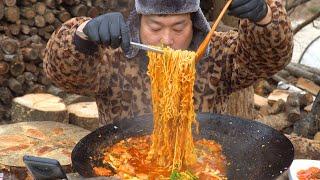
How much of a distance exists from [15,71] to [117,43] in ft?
16.1

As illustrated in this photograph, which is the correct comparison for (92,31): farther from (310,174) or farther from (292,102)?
(292,102)

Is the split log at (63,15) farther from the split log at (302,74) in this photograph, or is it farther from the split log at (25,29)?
the split log at (302,74)

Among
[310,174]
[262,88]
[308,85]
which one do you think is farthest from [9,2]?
[308,85]

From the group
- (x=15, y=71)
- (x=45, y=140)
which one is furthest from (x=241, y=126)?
(x=15, y=71)

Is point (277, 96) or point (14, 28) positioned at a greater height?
point (14, 28)

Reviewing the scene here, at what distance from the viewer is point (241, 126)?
12.5 ft

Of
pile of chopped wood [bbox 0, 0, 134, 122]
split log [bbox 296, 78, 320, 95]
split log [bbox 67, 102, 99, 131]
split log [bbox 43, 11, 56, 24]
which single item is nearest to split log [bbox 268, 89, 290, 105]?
split log [bbox 296, 78, 320, 95]

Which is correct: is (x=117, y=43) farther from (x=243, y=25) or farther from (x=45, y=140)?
Result: (x=45, y=140)

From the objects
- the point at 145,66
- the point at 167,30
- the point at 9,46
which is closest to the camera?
the point at 167,30

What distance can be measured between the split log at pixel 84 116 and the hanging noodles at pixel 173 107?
292cm

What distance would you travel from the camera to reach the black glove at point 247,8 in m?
3.37

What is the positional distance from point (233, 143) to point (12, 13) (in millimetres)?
5035

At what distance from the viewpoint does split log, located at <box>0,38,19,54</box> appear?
25.3 ft

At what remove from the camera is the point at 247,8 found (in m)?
3.37
